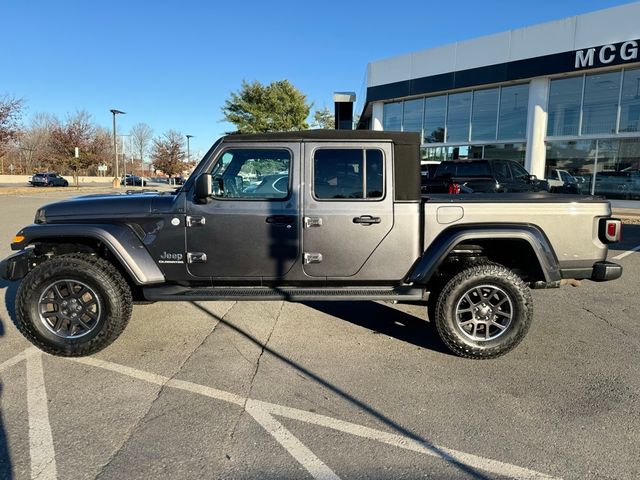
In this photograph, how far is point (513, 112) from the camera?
18672 millimetres

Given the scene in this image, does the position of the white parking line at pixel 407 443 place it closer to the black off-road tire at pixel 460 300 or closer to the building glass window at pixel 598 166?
the black off-road tire at pixel 460 300

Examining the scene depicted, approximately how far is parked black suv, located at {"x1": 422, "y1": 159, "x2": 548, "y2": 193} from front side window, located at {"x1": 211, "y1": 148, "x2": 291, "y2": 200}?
7.75 m

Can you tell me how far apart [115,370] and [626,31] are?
748 inches

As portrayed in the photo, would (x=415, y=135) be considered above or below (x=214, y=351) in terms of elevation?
above

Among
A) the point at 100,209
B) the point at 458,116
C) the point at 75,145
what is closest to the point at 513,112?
the point at 458,116

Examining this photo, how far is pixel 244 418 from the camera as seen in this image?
293 centimetres

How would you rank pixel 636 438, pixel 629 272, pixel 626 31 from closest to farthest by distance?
pixel 636 438 → pixel 629 272 → pixel 626 31

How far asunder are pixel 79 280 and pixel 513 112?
19152mm

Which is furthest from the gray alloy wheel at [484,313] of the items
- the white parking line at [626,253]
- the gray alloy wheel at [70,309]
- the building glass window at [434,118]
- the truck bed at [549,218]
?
the building glass window at [434,118]

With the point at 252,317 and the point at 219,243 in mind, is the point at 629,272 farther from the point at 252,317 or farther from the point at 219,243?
the point at 219,243

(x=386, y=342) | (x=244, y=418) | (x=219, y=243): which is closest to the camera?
(x=244, y=418)

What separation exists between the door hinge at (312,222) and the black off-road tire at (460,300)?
1295 mm

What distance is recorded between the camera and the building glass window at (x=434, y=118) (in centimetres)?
2097

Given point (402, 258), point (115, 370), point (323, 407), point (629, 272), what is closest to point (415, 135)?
point (402, 258)
